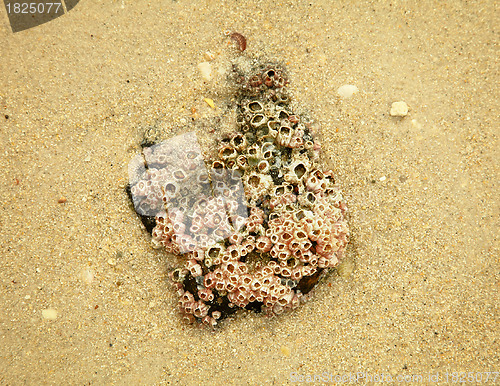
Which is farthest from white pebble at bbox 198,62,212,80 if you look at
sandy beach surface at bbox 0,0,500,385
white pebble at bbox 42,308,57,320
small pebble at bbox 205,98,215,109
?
white pebble at bbox 42,308,57,320

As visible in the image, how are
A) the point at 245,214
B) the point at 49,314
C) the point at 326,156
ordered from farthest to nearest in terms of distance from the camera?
the point at 326,156, the point at 49,314, the point at 245,214

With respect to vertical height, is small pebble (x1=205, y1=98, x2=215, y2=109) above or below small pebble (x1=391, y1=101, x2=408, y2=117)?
above

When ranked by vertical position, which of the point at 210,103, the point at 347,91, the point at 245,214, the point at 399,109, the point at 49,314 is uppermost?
the point at 210,103

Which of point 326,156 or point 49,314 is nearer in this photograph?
point 49,314

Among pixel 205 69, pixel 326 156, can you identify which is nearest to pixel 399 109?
pixel 326 156

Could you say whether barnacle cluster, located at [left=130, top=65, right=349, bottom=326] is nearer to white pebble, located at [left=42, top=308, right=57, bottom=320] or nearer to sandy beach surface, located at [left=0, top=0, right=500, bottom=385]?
sandy beach surface, located at [left=0, top=0, right=500, bottom=385]

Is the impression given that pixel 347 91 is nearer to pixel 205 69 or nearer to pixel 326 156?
pixel 326 156

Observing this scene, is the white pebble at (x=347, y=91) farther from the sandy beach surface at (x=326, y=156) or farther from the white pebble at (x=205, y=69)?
the white pebble at (x=205, y=69)
